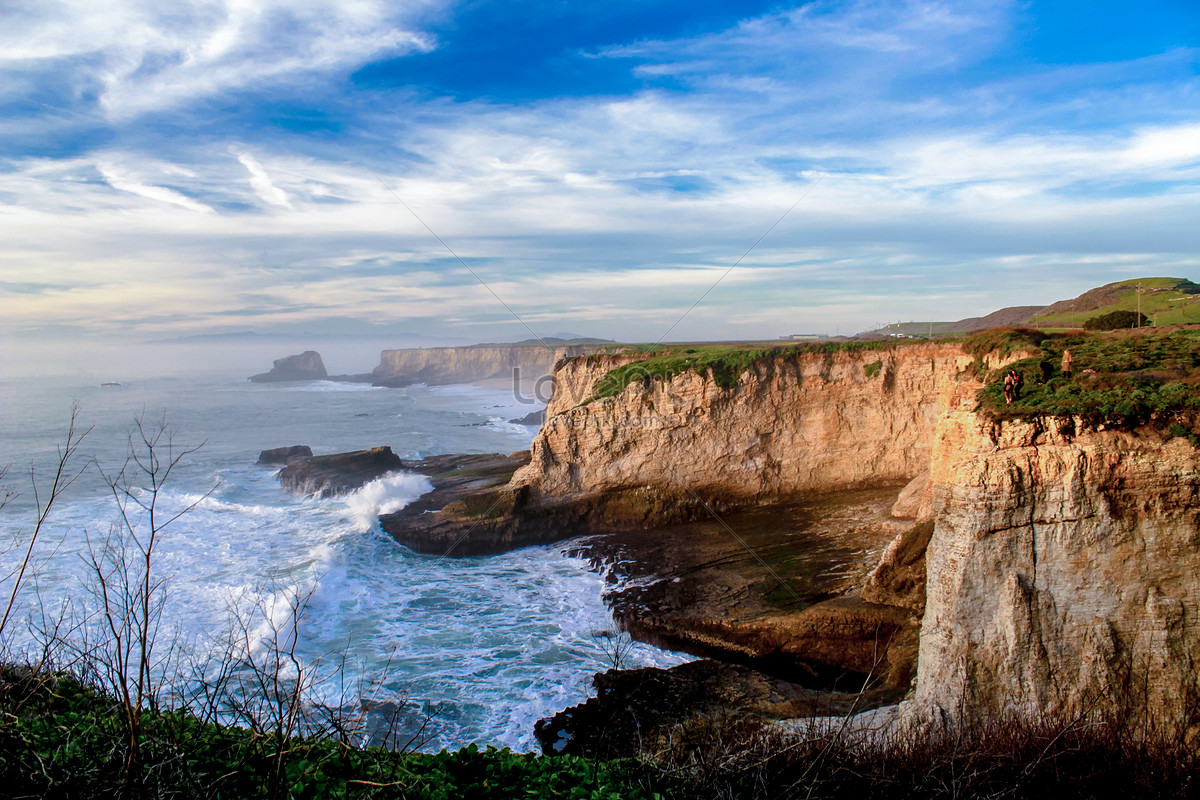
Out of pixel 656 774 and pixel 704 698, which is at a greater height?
pixel 656 774

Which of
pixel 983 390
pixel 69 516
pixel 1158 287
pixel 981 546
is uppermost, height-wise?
pixel 1158 287

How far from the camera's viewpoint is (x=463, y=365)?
87.3 metres

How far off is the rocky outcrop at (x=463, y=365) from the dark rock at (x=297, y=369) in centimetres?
911

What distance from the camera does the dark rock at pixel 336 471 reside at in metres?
26.7

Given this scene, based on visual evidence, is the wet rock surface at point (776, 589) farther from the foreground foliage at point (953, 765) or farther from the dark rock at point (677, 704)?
the foreground foliage at point (953, 765)

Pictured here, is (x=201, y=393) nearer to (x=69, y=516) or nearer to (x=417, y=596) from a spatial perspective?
(x=69, y=516)

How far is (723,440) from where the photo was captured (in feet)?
69.8

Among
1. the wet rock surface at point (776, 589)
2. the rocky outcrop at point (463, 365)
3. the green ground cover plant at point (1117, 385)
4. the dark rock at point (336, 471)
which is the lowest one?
the wet rock surface at point (776, 589)

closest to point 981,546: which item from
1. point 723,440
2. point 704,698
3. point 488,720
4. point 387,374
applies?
point 704,698

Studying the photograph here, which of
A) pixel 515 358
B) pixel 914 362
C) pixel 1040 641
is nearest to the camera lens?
pixel 1040 641

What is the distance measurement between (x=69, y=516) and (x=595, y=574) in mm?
19502

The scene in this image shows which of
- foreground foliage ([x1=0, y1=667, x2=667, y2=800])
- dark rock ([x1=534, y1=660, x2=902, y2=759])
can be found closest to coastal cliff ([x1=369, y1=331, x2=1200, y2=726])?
dark rock ([x1=534, y1=660, x2=902, y2=759])

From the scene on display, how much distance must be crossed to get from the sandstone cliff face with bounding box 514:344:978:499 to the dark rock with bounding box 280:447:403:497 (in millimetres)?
9681

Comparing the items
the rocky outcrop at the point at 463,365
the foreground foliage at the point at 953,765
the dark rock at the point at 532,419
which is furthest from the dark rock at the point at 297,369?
the foreground foliage at the point at 953,765
